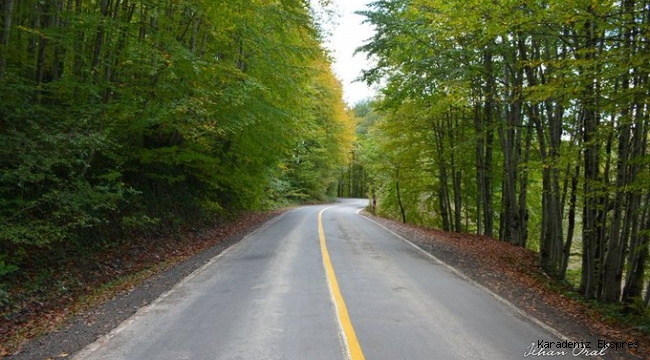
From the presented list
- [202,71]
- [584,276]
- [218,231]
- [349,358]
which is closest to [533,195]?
[584,276]

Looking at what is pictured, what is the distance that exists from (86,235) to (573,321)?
10.2 meters

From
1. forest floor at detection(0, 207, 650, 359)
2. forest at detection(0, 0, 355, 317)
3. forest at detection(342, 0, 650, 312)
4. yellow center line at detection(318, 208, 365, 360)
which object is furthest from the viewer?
forest at detection(0, 0, 355, 317)

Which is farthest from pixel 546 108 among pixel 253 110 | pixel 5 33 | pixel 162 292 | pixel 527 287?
pixel 5 33

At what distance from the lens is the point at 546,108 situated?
1120 cm

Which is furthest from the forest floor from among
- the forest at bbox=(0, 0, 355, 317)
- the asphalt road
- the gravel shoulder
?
the forest at bbox=(0, 0, 355, 317)

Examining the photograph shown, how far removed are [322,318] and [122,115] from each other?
759 cm

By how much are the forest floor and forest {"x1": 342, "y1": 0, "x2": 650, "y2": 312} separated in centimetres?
170

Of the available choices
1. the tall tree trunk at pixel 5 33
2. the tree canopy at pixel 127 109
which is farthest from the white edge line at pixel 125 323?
the tall tree trunk at pixel 5 33

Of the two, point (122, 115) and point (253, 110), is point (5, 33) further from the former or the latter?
point (253, 110)

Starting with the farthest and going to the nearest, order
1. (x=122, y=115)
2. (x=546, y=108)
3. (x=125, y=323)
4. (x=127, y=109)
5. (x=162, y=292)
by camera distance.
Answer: (x=546, y=108) → (x=122, y=115) → (x=127, y=109) → (x=162, y=292) → (x=125, y=323)

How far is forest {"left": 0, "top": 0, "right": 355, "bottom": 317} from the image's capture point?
7820mm

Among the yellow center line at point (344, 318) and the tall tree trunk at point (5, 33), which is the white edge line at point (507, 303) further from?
the tall tree trunk at point (5, 33)

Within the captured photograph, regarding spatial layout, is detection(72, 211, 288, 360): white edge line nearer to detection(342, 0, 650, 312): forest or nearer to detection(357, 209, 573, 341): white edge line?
detection(357, 209, 573, 341): white edge line

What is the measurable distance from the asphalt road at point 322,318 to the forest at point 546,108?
365 centimetres
